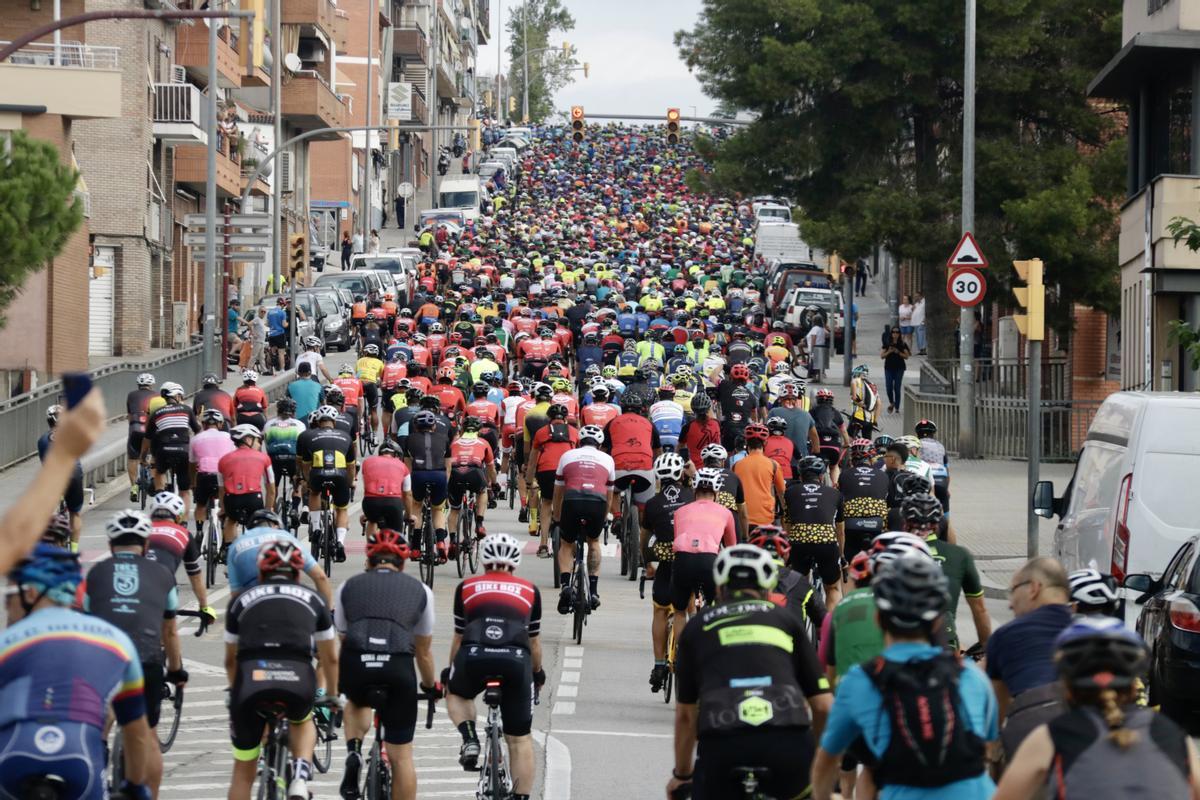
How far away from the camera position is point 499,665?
1077 centimetres

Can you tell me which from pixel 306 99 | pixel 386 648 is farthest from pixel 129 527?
pixel 306 99

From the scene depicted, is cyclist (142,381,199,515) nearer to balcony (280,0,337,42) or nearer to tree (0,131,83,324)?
tree (0,131,83,324)

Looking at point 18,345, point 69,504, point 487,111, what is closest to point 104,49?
point 18,345

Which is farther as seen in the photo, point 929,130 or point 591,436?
point 929,130

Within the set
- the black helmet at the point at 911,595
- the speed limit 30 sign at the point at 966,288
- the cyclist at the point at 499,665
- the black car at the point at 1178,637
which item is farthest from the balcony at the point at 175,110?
the black helmet at the point at 911,595

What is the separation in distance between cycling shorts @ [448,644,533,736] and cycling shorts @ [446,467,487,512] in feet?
33.4

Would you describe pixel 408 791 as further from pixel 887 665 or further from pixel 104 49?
pixel 104 49

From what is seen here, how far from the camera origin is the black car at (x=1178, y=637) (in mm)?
13031

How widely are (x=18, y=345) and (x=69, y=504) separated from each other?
2521cm

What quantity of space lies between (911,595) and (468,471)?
567 inches

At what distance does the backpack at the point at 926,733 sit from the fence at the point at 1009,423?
30282mm

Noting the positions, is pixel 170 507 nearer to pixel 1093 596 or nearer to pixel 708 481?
pixel 708 481

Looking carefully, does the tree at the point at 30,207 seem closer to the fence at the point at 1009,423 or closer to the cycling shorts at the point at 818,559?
the fence at the point at 1009,423

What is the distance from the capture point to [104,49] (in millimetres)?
45938
